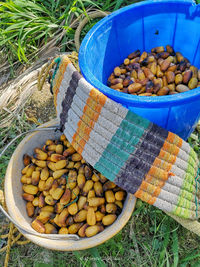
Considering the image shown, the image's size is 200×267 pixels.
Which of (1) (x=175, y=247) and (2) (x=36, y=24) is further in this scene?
(2) (x=36, y=24)

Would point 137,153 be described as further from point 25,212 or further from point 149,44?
point 149,44

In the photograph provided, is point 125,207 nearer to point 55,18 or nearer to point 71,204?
point 71,204

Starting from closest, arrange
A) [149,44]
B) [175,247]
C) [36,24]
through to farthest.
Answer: [175,247], [149,44], [36,24]

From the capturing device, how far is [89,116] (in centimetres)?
100

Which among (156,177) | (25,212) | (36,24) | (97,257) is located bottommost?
(97,257)

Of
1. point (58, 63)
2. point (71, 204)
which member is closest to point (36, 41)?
point (58, 63)

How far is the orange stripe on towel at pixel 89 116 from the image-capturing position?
93 cm

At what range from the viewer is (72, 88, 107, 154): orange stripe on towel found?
927mm

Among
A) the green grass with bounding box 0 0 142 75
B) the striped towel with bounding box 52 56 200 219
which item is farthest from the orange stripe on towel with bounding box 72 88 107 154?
the green grass with bounding box 0 0 142 75

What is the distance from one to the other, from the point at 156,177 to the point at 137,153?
0.11 metres

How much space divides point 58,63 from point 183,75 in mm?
522

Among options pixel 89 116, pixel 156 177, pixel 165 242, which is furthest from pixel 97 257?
pixel 89 116

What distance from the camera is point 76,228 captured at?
1077 mm

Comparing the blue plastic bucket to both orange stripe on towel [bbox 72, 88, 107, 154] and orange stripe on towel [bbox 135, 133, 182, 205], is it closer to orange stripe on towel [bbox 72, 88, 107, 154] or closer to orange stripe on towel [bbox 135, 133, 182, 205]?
orange stripe on towel [bbox 72, 88, 107, 154]
